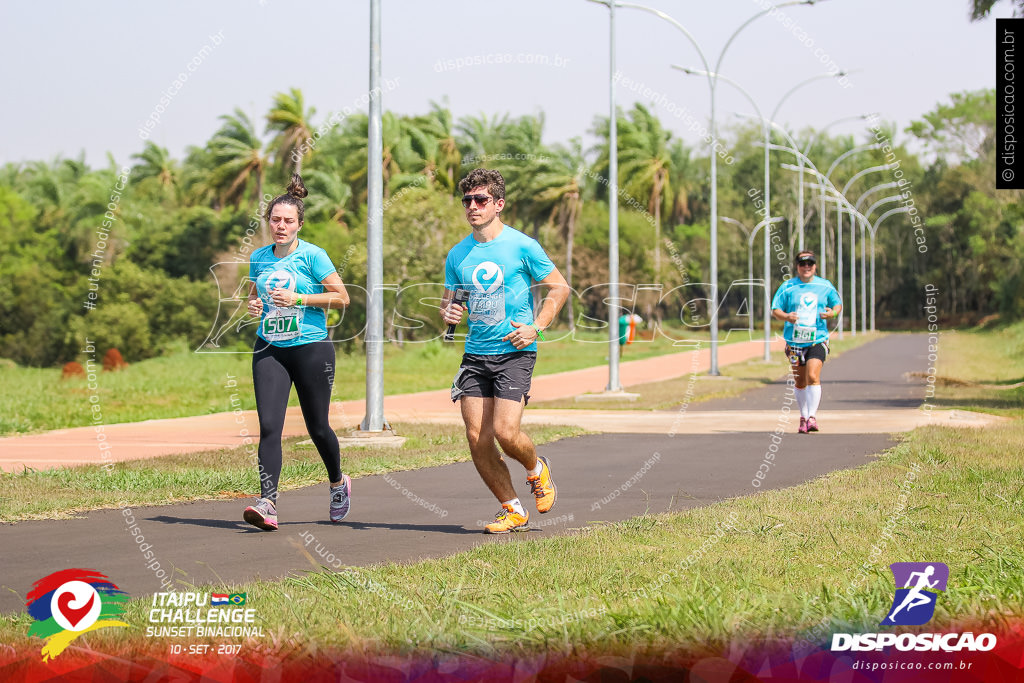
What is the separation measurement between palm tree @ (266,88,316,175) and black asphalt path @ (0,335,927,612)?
4568 cm

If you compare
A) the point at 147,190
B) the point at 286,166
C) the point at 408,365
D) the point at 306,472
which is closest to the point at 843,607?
the point at 306,472

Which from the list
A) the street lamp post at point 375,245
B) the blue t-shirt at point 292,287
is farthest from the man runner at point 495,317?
the street lamp post at point 375,245

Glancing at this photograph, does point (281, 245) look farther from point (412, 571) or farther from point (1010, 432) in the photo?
point (1010, 432)

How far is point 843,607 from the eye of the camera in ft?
15.6

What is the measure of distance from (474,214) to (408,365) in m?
26.9

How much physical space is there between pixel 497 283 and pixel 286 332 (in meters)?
1.31

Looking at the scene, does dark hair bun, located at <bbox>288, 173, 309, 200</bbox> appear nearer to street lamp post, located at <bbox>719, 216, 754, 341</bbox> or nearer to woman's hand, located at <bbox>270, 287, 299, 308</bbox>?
woman's hand, located at <bbox>270, 287, 299, 308</bbox>

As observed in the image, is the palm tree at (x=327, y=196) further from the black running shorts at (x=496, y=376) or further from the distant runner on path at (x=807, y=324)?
the black running shorts at (x=496, y=376)

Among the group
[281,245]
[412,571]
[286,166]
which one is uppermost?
[286,166]

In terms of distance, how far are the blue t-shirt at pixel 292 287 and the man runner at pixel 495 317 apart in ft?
2.80

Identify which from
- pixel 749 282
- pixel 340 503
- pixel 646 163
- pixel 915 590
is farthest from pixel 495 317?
pixel 646 163

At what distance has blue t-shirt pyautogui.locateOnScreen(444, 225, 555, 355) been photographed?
702 centimetres

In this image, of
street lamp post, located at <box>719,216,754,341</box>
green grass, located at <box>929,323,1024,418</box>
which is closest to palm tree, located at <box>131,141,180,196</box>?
street lamp post, located at <box>719,216,754,341</box>

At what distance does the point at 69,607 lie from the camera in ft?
16.1
